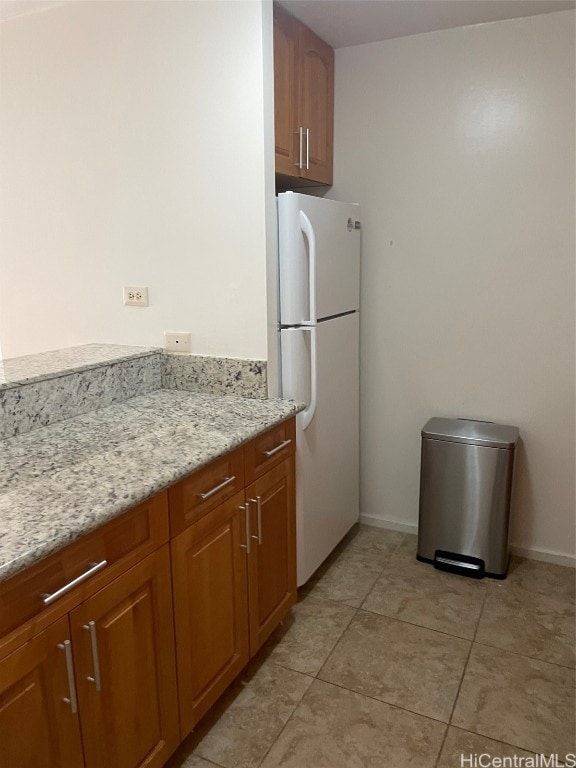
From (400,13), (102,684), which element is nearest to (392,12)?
(400,13)

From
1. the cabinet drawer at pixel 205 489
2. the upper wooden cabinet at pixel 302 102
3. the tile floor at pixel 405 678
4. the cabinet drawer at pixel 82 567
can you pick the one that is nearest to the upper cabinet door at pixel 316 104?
the upper wooden cabinet at pixel 302 102

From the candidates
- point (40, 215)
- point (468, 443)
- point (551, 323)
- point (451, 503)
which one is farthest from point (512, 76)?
point (40, 215)

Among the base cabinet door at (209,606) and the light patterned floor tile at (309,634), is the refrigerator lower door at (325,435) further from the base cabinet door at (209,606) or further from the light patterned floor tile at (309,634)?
the base cabinet door at (209,606)

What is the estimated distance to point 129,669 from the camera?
1.39 metres

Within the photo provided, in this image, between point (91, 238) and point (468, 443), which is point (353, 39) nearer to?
point (91, 238)

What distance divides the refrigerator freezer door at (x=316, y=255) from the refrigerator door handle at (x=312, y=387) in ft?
0.23

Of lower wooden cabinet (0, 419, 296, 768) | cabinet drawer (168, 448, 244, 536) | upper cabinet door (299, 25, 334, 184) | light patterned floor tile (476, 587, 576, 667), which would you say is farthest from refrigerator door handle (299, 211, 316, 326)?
light patterned floor tile (476, 587, 576, 667)

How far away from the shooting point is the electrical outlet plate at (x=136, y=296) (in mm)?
2324

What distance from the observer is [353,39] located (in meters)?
2.59

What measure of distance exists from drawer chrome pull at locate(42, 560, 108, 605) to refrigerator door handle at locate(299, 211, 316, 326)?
4.29 ft

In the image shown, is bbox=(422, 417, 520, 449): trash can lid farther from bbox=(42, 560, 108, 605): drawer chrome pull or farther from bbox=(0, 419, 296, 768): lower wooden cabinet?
bbox=(42, 560, 108, 605): drawer chrome pull

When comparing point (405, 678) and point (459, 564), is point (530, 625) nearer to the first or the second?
point (459, 564)

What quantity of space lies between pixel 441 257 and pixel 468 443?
875 millimetres

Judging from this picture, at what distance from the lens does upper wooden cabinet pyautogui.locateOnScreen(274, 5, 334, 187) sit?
2.20 metres
